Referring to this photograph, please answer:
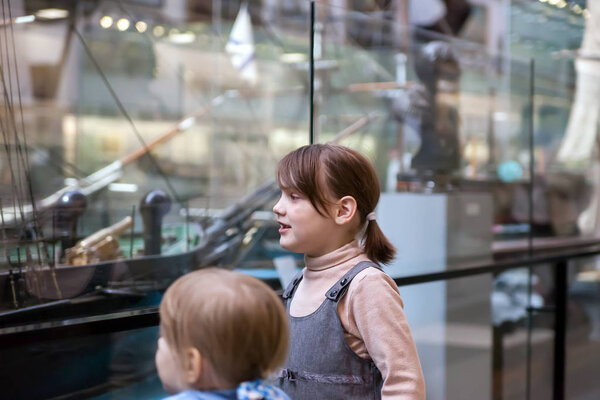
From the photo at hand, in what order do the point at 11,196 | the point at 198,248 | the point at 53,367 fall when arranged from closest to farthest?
the point at 53,367
the point at 11,196
the point at 198,248

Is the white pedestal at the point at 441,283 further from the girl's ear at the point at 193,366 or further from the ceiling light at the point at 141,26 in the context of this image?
the girl's ear at the point at 193,366

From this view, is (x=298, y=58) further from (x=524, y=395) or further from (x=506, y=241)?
(x=524, y=395)

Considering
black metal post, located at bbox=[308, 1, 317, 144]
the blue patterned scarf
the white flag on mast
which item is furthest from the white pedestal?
the white flag on mast

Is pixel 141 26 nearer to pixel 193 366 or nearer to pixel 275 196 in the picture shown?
pixel 275 196

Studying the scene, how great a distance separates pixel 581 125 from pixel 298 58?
1.91 meters

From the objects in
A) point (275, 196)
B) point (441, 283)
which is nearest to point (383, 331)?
point (441, 283)

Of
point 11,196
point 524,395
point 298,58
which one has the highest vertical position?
point 298,58

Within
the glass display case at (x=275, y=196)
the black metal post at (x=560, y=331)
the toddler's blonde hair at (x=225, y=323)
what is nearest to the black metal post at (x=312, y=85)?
the glass display case at (x=275, y=196)

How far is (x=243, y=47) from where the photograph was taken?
4453mm

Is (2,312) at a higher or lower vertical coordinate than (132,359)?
higher

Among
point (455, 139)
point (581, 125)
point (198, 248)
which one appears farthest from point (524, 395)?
point (581, 125)

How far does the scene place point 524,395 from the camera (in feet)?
9.91

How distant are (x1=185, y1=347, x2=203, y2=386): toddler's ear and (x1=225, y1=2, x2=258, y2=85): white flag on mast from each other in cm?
339

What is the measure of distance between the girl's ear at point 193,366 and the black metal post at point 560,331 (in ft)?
8.51
